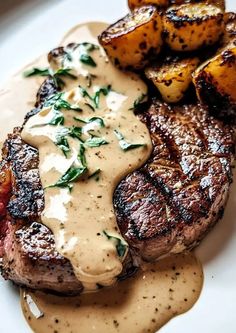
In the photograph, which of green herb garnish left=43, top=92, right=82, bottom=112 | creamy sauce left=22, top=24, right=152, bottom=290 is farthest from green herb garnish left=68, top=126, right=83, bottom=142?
green herb garnish left=43, top=92, right=82, bottom=112

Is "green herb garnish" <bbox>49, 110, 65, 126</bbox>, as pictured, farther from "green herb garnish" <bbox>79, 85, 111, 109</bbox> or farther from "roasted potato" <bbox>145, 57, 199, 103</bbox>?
"roasted potato" <bbox>145, 57, 199, 103</bbox>

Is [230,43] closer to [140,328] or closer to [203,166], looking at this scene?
[203,166]

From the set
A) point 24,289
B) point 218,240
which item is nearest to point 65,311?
point 24,289

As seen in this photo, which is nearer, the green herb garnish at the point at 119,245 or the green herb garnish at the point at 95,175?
the green herb garnish at the point at 119,245

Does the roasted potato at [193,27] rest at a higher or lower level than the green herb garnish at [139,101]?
higher

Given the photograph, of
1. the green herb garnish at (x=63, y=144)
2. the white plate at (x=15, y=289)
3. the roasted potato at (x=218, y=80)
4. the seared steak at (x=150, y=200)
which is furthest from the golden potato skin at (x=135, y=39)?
the white plate at (x=15, y=289)

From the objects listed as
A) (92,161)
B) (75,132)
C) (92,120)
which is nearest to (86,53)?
(92,120)

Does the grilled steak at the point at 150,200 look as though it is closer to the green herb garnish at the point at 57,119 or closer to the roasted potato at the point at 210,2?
the green herb garnish at the point at 57,119
